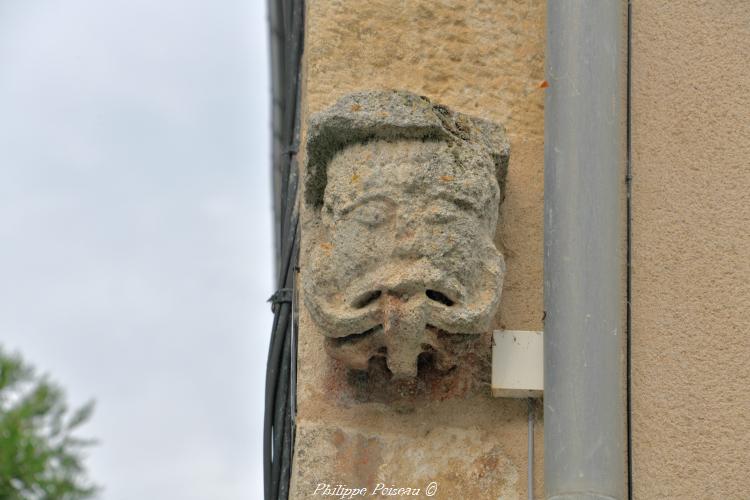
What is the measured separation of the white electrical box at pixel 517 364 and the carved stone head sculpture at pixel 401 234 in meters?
0.12

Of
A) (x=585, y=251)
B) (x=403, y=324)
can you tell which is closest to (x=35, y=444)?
(x=403, y=324)

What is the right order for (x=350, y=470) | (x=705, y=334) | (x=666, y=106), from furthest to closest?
(x=666, y=106)
(x=705, y=334)
(x=350, y=470)

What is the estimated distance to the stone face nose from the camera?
84.3 inches

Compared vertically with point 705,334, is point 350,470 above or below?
below

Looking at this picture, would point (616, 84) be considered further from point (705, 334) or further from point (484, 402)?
point (484, 402)

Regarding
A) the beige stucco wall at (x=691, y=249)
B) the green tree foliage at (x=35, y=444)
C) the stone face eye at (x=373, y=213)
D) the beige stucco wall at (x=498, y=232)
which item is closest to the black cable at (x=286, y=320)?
the beige stucco wall at (x=498, y=232)

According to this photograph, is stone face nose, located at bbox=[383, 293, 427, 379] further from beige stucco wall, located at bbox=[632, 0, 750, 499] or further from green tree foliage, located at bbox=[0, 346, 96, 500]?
green tree foliage, located at bbox=[0, 346, 96, 500]

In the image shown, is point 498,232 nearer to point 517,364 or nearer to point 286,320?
point 517,364

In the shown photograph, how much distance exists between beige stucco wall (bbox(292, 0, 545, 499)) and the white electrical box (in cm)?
5

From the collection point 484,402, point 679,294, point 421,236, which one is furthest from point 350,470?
point 679,294

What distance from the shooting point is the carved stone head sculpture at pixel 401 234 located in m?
2.17

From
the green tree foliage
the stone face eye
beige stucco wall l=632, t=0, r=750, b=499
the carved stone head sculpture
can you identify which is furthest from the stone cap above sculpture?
the green tree foliage

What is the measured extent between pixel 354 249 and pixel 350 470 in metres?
0.43

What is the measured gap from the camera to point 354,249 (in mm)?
2217
